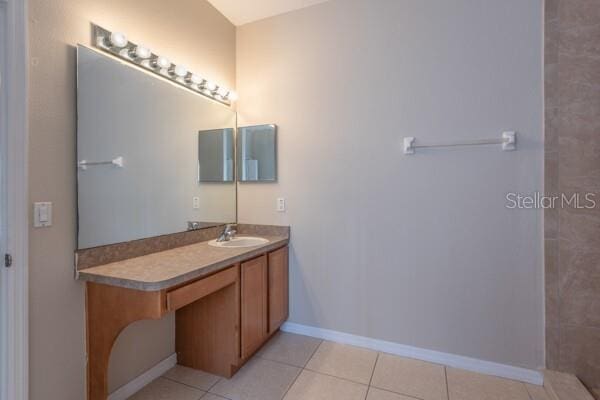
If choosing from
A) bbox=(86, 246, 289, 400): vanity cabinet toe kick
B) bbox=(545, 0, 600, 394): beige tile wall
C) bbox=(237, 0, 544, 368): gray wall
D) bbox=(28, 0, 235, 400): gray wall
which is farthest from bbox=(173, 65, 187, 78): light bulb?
bbox=(545, 0, 600, 394): beige tile wall

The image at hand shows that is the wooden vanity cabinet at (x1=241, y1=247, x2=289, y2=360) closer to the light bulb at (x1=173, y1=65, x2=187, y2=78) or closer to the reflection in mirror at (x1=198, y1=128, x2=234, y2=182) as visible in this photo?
the reflection in mirror at (x1=198, y1=128, x2=234, y2=182)

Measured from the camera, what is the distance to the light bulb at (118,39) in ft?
5.04

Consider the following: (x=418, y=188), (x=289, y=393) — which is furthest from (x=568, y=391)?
(x=289, y=393)

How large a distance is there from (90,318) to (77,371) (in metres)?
0.26

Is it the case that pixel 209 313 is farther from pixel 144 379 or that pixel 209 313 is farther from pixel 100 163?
pixel 100 163

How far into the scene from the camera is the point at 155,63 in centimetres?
181

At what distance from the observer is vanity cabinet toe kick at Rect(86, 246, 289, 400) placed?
1.36 metres

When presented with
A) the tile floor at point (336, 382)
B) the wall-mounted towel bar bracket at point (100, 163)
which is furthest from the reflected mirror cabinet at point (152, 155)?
the tile floor at point (336, 382)

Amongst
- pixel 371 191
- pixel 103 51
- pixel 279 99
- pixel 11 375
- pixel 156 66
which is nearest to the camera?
pixel 11 375

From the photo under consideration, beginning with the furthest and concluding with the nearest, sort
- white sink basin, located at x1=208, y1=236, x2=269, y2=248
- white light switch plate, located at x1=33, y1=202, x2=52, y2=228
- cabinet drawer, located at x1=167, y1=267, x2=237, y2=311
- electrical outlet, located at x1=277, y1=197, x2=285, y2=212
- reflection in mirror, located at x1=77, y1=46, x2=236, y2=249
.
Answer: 1. electrical outlet, located at x1=277, y1=197, x2=285, y2=212
2. white sink basin, located at x1=208, y1=236, x2=269, y2=248
3. reflection in mirror, located at x1=77, y1=46, x2=236, y2=249
4. cabinet drawer, located at x1=167, y1=267, x2=237, y2=311
5. white light switch plate, located at x1=33, y1=202, x2=52, y2=228

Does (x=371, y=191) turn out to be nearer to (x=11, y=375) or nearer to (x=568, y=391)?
(x=568, y=391)

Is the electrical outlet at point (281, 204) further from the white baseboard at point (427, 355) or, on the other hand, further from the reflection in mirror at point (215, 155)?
the white baseboard at point (427, 355)

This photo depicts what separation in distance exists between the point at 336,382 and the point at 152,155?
190 centimetres

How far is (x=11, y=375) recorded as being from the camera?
1.16 metres
